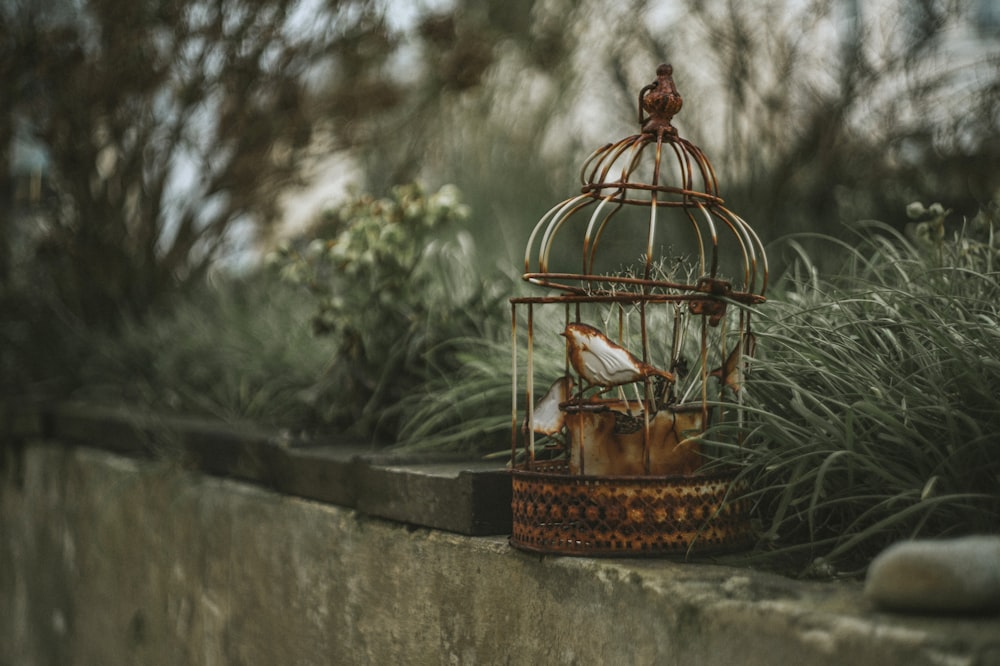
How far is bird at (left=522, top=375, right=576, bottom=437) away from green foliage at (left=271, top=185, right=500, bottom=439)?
0.90m

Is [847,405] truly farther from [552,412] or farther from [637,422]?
[552,412]

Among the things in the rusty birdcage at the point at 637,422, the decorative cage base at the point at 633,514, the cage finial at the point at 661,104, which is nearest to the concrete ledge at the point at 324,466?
the rusty birdcage at the point at 637,422

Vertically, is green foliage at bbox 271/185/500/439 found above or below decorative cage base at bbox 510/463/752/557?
above

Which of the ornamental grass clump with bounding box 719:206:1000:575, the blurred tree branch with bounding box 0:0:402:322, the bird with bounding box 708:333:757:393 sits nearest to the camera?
the ornamental grass clump with bounding box 719:206:1000:575

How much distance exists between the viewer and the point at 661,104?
157cm

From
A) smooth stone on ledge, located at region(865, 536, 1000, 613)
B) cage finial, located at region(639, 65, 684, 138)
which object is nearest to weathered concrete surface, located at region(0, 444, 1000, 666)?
smooth stone on ledge, located at region(865, 536, 1000, 613)

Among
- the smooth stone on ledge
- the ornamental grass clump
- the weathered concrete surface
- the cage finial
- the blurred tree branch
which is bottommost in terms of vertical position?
the weathered concrete surface

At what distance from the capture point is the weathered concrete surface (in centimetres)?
120

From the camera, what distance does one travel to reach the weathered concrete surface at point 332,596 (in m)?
1.20

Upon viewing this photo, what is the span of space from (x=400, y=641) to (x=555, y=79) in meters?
4.10

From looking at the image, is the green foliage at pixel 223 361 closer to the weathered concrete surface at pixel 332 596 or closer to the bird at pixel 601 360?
the weathered concrete surface at pixel 332 596

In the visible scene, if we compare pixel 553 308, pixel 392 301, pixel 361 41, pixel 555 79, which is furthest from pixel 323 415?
pixel 555 79

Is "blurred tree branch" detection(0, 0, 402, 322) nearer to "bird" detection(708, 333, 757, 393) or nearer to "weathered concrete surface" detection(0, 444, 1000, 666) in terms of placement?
"weathered concrete surface" detection(0, 444, 1000, 666)

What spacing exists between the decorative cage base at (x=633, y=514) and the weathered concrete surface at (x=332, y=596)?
1.3 inches
